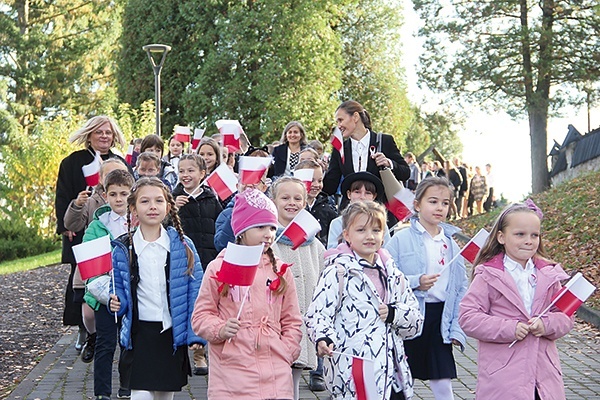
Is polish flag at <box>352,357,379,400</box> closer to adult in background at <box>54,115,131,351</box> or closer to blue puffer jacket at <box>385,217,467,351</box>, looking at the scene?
blue puffer jacket at <box>385,217,467,351</box>

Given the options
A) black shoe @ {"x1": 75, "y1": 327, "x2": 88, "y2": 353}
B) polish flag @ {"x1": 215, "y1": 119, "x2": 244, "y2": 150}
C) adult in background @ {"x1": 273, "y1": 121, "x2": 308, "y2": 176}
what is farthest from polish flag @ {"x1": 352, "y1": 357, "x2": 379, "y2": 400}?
polish flag @ {"x1": 215, "y1": 119, "x2": 244, "y2": 150}

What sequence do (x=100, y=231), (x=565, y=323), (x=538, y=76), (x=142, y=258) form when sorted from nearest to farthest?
(x=565, y=323) < (x=142, y=258) < (x=100, y=231) < (x=538, y=76)

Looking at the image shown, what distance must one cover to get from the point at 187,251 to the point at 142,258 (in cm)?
27

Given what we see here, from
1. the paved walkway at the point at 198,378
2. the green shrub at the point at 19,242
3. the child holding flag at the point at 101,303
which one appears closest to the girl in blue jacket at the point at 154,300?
the child holding flag at the point at 101,303

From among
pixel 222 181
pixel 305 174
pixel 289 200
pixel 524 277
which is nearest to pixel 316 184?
pixel 305 174

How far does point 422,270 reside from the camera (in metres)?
6.58

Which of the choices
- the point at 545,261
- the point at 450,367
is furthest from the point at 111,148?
the point at 545,261

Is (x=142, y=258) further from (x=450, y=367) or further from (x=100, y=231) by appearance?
(x=450, y=367)

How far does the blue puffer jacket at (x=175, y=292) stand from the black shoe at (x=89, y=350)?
3708mm

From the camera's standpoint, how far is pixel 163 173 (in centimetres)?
1152

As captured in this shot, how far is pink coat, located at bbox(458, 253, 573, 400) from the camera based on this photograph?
205 inches

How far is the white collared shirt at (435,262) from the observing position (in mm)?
6633

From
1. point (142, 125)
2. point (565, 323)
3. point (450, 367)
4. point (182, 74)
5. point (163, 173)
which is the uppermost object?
point (182, 74)

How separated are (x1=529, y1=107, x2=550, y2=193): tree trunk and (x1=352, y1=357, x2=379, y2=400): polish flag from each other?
90.7ft
